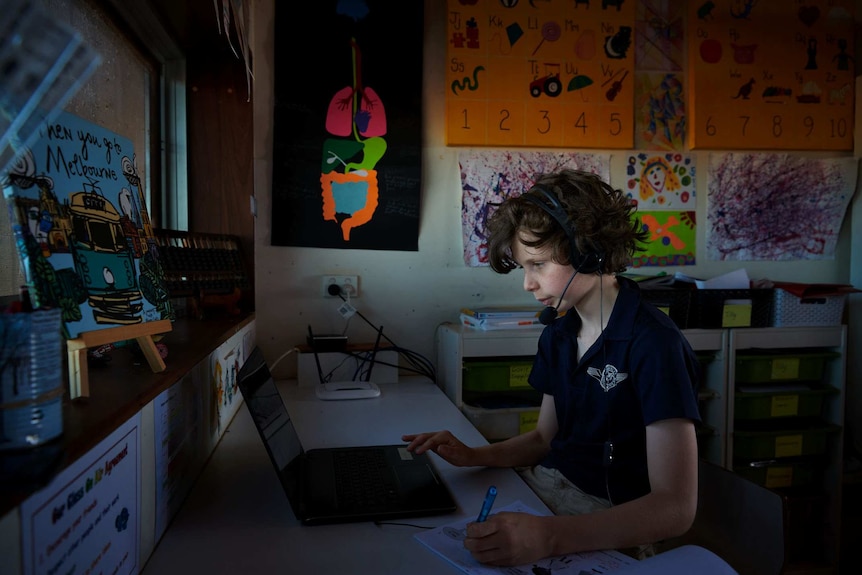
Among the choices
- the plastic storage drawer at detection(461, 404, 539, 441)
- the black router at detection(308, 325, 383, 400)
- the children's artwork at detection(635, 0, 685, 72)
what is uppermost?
the children's artwork at detection(635, 0, 685, 72)

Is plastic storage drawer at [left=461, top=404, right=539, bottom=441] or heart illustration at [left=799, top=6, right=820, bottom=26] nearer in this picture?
plastic storage drawer at [left=461, top=404, right=539, bottom=441]

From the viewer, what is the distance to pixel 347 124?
6.80ft

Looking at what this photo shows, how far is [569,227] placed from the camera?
3.44 feet

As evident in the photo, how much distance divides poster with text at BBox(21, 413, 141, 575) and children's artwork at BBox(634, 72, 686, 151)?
2.21 m

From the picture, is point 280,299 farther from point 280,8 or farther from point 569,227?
point 569,227

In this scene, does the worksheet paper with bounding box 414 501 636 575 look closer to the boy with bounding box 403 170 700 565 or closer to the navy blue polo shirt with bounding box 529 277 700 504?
the boy with bounding box 403 170 700 565

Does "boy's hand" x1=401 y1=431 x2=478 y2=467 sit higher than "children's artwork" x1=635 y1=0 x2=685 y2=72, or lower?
lower

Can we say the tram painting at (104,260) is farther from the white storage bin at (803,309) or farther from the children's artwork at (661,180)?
the white storage bin at (803,309)

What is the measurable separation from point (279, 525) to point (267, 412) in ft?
0.69

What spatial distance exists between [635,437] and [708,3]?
6.88 feet

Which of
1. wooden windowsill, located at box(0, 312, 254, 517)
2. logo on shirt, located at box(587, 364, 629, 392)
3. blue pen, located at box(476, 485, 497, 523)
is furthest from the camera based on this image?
logo on shirt, located at box(587, 364, 629, 392)

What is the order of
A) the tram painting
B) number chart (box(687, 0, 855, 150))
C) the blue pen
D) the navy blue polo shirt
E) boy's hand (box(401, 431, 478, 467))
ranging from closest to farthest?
the tram painting → the blue pen → the navy blue polo shirt → boy's hand (box(401, 431, 478, 467)) → number chart (box(687, 0, 855, 150))

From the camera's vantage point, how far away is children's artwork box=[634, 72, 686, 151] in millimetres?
2293

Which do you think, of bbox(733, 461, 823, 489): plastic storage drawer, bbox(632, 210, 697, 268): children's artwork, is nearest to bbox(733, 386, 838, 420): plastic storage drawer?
bbox(733, 461, 823, 489): plastic storage drawer
